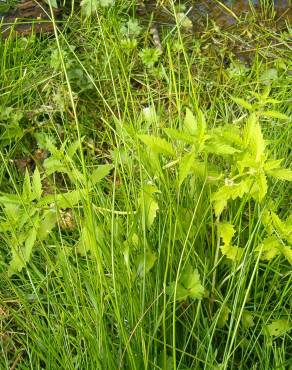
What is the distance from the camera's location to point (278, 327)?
155 cm

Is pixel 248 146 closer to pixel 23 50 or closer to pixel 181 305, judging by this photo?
pixel 181 305

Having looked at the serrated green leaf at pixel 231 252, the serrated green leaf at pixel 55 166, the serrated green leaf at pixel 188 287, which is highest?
the serrated green leaf at pixel 55 166

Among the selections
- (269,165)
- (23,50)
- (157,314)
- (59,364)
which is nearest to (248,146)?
(269,165)

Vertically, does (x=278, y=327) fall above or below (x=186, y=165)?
below

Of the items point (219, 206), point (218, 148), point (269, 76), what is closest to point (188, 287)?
point (219, 206)

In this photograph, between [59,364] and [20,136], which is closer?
[59,364]

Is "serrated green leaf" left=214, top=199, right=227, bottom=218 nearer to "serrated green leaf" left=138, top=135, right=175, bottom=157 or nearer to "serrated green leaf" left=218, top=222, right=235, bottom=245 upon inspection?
"serrated green leaf" left=218, top=222, right=235, bottom=245

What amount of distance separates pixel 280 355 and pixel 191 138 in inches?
21.4

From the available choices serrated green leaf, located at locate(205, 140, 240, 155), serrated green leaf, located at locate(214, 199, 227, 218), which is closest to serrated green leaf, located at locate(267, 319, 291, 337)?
serrated green leaf, located at locate(214, 199, 227, 218)

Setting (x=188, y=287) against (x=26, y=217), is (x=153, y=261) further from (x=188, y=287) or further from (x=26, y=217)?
(x=26, y=217)

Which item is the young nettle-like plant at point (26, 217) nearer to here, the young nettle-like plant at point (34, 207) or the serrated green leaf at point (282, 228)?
the young nettle-like plant at point (34, 207)

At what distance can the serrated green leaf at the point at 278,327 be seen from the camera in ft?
5.05

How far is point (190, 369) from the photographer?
148cm

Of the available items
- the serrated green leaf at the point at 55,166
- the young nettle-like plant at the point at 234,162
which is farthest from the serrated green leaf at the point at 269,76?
the serrated green leaf at the point at 55,166
